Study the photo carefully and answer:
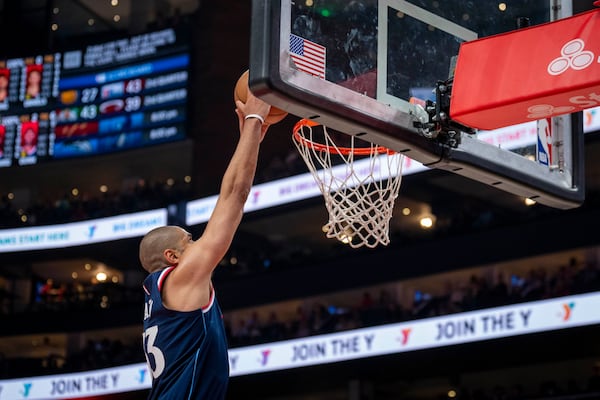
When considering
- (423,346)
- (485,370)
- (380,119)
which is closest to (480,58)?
(380,119)

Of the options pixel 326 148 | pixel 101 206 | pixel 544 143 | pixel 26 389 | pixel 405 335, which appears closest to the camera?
pixel 544 143

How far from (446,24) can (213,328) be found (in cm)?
224

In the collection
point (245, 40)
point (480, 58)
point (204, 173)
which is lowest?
point (480, 58)

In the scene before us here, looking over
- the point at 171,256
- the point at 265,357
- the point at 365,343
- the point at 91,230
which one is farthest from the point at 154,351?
the point at 91,230

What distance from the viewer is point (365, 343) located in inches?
725

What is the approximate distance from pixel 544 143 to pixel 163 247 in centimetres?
243

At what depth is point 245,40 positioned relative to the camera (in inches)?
971

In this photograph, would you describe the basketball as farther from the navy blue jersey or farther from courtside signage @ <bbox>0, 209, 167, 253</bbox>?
courtside signage @ <bbox>0, 209, 167, 253</bbox>

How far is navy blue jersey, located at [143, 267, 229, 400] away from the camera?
367 centimetres

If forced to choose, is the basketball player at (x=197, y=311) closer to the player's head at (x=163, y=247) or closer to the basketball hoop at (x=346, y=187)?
the player's head at (x=163, y=247)

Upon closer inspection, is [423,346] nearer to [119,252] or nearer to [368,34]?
[119,252]

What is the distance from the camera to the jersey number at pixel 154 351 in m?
3.75

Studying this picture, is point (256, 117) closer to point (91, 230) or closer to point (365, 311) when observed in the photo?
point (365, 311)

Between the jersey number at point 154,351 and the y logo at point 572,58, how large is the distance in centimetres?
207
